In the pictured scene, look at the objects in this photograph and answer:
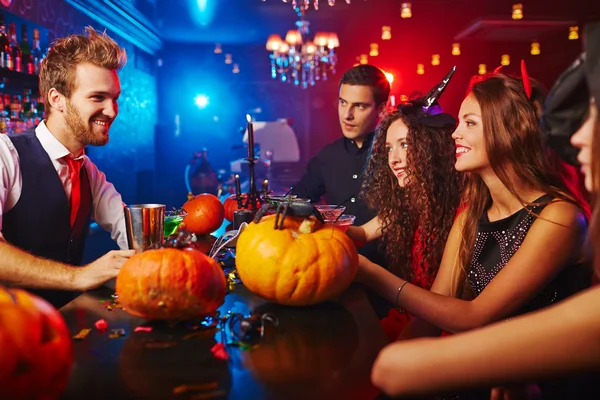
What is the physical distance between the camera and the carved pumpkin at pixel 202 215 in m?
2.71

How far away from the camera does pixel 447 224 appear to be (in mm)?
2537

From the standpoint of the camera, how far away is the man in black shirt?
12.6 feet

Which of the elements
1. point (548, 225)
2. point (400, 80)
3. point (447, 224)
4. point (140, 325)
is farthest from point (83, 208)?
point (400, 80)

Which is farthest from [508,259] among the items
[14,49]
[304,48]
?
[304,48]

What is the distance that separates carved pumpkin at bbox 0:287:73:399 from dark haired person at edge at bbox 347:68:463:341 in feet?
5.71

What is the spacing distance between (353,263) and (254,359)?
512 millimetres

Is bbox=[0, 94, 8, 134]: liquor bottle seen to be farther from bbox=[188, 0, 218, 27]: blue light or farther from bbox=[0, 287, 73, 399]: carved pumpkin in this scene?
bbox=[188, 0, 218, 27]: blue light

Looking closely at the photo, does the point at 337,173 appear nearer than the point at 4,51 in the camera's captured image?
Yes

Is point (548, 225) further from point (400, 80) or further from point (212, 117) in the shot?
point (212, 117)

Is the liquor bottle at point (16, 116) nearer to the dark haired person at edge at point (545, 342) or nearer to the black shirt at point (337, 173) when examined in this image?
the black shirt at point (337, 173)

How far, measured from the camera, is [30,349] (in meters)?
0.77

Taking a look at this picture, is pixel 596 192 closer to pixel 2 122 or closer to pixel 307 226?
pixel 307 226

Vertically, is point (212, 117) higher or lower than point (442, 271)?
higher

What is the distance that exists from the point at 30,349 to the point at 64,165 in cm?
185
